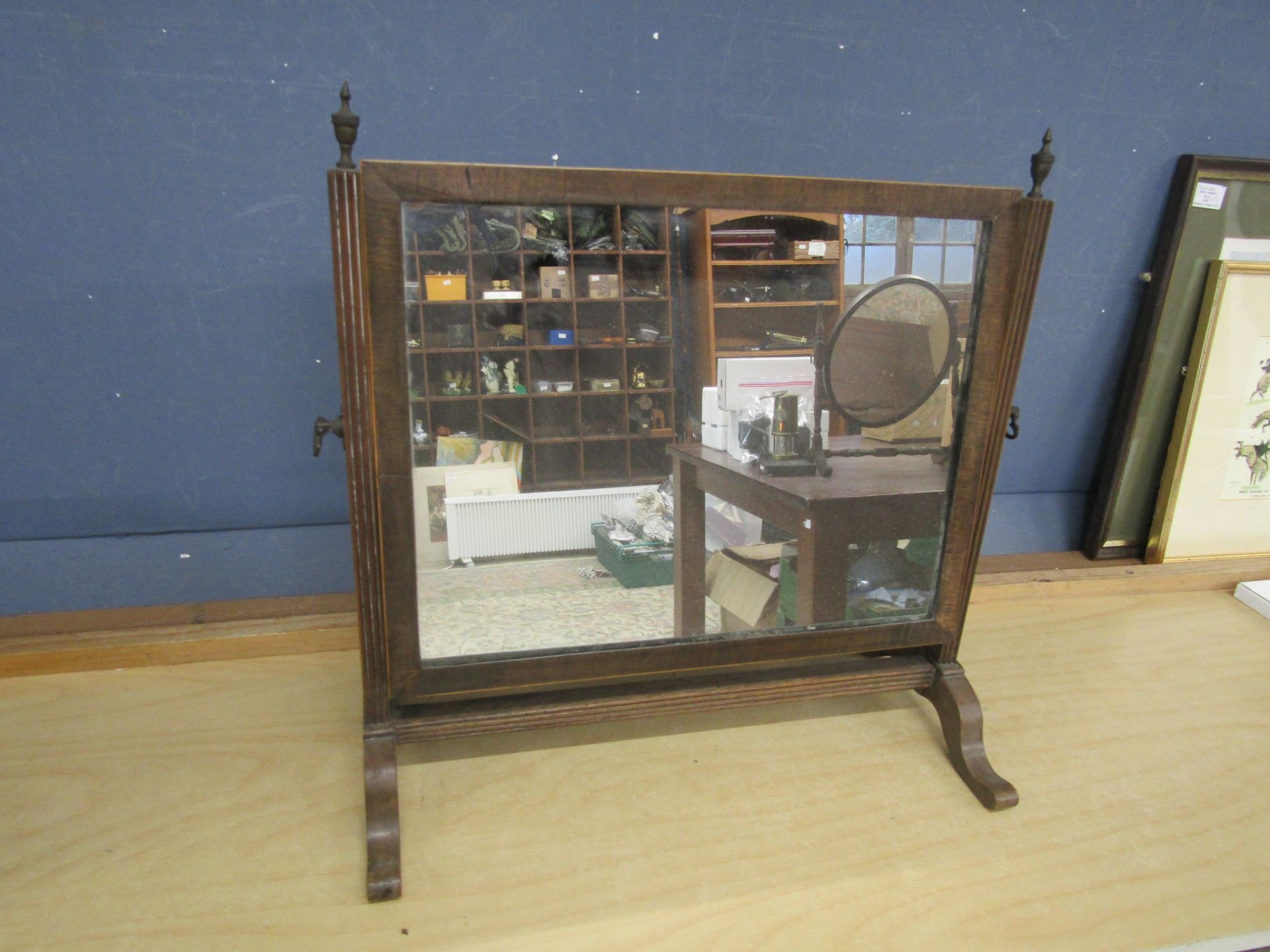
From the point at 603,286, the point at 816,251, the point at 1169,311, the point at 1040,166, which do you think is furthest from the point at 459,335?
the point at 1169,311

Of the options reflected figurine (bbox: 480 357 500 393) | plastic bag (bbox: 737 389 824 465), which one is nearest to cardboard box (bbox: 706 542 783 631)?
plastic bag (bbox: 737 389 824 465)

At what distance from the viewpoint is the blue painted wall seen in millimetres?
1015

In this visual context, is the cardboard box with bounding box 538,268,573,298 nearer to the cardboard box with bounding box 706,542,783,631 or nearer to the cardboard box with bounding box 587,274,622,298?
the cardboard box with bounding box 587,274,622,298

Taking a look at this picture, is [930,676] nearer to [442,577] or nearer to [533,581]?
[533,581]

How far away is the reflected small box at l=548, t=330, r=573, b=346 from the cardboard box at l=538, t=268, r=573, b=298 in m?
0.04

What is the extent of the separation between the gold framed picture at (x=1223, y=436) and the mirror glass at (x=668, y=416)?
81cm

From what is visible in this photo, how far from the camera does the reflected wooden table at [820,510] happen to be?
91cm

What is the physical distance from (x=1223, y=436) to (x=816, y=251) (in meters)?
1.12

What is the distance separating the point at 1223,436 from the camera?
1.45 m

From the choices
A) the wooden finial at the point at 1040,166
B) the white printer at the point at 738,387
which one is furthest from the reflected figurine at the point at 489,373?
the wooden finial at the point at 1040,166

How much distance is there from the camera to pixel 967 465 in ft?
3.04

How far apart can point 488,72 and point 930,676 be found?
3.44 ft

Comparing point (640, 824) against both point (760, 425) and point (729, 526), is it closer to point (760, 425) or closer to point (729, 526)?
point (729, 526)

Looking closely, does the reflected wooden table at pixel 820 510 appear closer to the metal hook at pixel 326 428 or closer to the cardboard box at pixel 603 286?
the cardboard box at pixel 603 286
